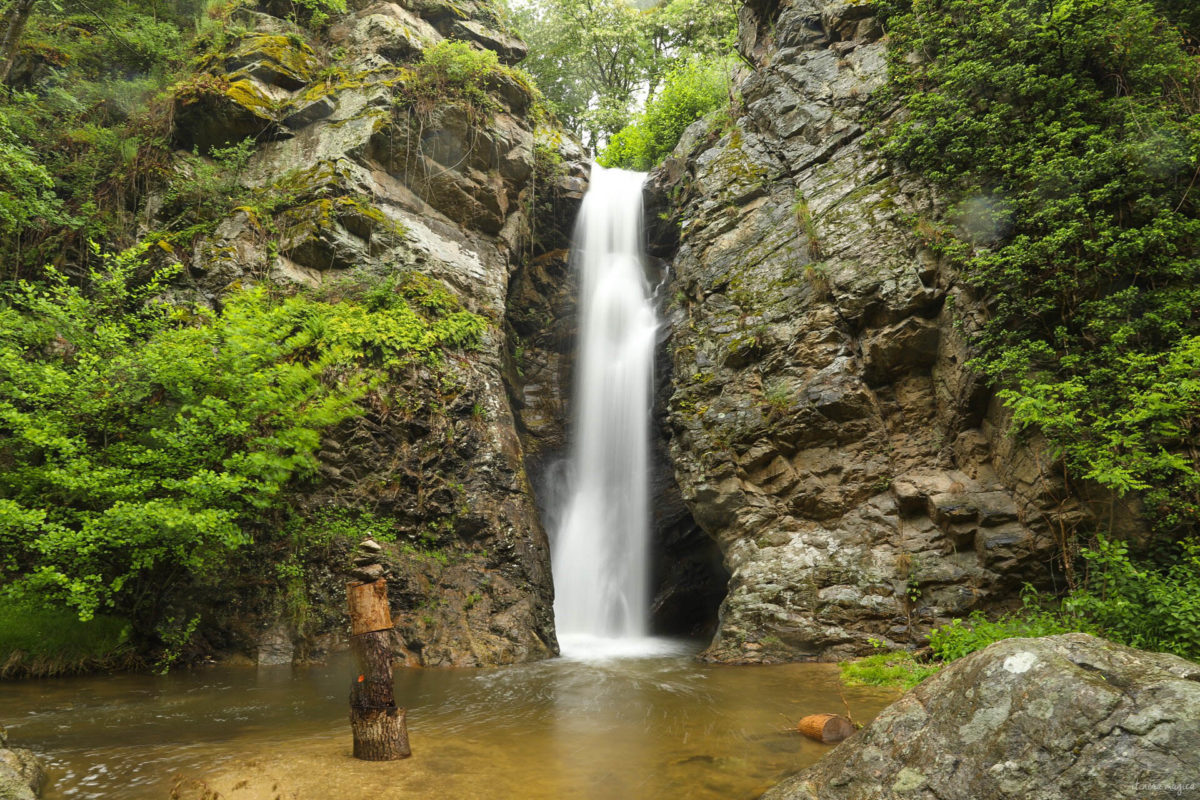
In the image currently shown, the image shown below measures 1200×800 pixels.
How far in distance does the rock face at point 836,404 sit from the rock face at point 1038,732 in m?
6.50

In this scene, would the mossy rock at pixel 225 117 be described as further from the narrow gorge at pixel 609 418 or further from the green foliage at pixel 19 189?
the green foliage at pixel 19 189

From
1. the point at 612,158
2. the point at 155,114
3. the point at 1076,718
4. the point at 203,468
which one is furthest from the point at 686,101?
the point at 1076,718

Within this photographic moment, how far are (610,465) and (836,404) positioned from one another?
6.16 metres

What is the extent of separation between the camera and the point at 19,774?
4133 mm

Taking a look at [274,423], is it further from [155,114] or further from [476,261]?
[155,114]

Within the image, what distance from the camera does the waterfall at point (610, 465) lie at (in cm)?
1438

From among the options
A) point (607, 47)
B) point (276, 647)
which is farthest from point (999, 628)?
point (607, 47)

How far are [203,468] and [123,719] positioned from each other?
311cm

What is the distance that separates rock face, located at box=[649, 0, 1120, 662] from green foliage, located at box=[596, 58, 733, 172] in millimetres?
4846

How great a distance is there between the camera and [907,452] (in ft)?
34.4

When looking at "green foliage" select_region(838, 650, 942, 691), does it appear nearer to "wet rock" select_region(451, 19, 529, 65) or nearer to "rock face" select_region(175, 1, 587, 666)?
"rock face" select_region(175, 1, 587, 666)

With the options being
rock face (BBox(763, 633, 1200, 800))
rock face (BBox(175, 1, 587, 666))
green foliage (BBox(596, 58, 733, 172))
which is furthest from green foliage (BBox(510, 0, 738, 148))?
rock face (BBox(763, 633, 1200, 800))

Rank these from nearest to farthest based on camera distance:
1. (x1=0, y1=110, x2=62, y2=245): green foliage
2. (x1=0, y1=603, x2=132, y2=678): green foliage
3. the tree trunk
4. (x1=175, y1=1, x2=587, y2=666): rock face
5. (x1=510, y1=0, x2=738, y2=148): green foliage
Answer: (x1=0, y1=603, x2=132, y2=678): green foliage → (x1=0, y1=110, x2=62, y2=245): green foliage → (x1=175, y1=1, x2=587, y2=666): rock face → the tree trunk → (x1=510, y1=0, x2=738, y2=148): green foliage

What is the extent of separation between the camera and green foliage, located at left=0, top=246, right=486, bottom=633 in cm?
778
